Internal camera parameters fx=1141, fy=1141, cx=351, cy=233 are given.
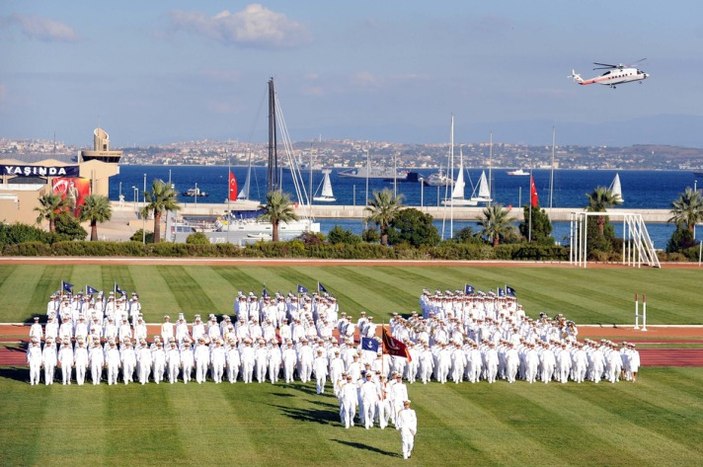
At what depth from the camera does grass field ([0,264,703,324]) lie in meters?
44.2

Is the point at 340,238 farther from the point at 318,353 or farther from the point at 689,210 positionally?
the point at 318,353

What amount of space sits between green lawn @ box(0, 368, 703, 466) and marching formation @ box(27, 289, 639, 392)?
0.49 m

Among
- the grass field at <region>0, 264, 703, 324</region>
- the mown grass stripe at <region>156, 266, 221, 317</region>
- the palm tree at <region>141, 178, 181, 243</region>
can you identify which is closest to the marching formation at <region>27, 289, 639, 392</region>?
the grass field at <region>0, 264, 703, 324</region>

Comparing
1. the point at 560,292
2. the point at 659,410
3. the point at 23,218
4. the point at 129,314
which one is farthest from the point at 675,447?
the point at 23,218

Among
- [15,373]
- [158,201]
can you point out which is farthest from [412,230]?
[15,373]

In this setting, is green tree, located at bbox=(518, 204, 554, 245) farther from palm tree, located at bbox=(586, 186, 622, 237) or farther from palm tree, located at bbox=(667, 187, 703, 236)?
palm tree, located at bbox=(667, 187, 703, 236)

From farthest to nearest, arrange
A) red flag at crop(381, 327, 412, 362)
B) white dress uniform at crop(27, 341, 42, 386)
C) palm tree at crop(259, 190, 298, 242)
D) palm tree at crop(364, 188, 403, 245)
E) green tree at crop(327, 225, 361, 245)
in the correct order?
palm tree at crop(364, 188, 403, 245)
palm tree at crop(259, 190, 298, 242)
green tree at crop(327, 225, 361, 245)
white dress uniform at crop(27, 341, 42, 386)
red flag at crop(381, 327, 412, 362)

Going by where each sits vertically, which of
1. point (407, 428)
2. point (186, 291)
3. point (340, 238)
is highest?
point (340, 238)

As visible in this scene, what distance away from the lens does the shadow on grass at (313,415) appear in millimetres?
25828

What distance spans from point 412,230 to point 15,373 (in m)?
41.8

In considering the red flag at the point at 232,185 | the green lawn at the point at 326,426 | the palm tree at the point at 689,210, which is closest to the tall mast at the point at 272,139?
the red flag at the point at 232,185

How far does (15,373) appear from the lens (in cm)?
3047

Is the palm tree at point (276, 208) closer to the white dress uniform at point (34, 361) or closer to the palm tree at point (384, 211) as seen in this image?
the palm tree at point (384, 211)

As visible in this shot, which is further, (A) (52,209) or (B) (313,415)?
(A) (52,209)
